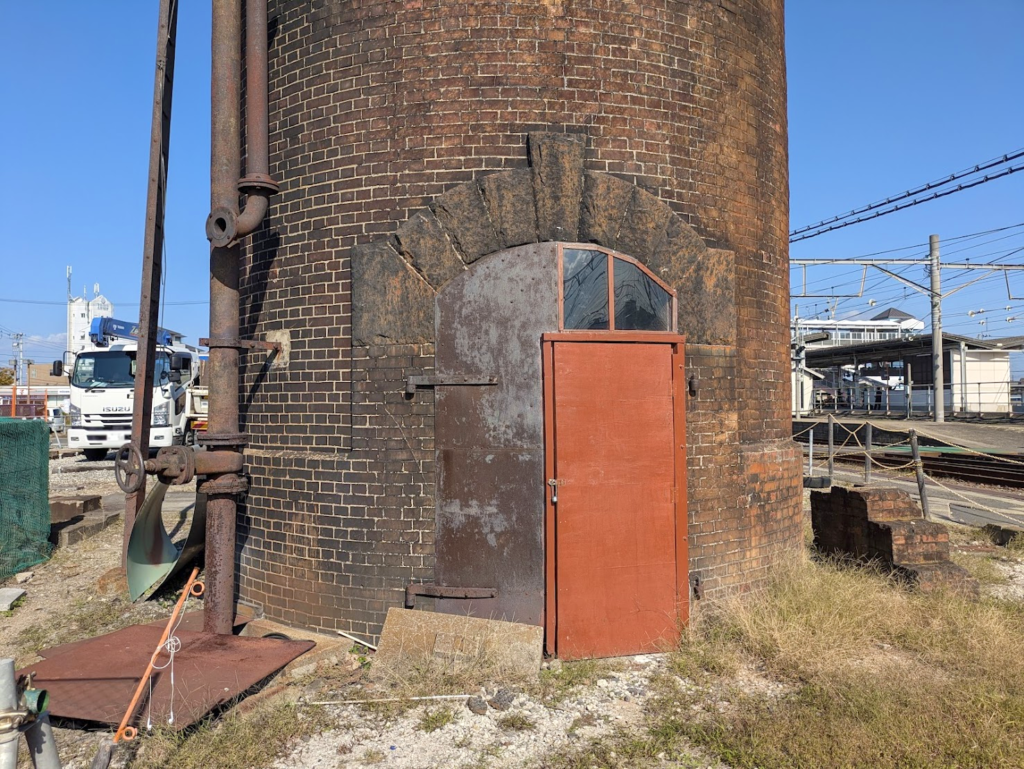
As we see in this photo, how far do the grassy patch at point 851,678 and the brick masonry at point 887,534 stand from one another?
296 millimetres

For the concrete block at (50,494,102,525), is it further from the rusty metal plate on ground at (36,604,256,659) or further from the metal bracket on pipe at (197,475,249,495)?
the metal bracket on pipe at (197,475,249,495)

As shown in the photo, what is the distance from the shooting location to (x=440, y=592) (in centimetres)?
553

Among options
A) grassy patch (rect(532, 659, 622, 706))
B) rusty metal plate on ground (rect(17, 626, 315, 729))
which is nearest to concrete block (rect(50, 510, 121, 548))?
rusty metal plate on ground (rect(17, 626, 315, 729))


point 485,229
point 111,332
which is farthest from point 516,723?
point 111,332

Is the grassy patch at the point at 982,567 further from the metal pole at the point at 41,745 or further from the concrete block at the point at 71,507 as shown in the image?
the concrete block at the point at 71,507

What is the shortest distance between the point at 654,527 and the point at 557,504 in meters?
0.85

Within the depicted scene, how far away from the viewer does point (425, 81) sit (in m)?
5.81

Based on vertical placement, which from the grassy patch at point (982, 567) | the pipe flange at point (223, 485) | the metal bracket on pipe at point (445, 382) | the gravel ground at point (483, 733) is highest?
the metal bracket on pipe at point (445, 382)

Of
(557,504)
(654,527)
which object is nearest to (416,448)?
(557,504)

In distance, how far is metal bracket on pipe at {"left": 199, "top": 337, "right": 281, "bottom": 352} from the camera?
5.83 metres

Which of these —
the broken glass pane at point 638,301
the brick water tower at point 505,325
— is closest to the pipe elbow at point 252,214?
the brick water tower at point 505,325

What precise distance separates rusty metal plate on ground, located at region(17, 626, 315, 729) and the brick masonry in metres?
5.37

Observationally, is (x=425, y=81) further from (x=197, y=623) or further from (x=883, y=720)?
(x=883, y=720)

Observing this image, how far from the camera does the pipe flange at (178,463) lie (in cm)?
541
